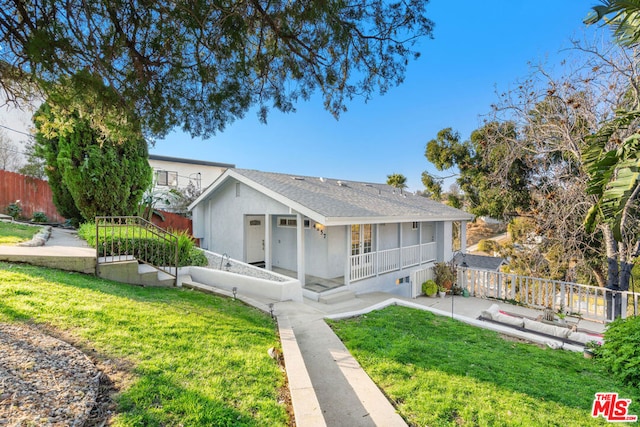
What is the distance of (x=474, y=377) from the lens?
4.20m

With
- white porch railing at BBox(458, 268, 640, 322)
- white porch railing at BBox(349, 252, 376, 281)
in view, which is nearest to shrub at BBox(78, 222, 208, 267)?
white porch railing at BBox(349, 252, 376, 281)

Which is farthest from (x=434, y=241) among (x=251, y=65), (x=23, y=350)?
(x=23, y=350)

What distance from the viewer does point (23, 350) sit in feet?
10.5

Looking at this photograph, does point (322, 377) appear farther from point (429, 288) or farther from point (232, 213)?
point (232, 213)

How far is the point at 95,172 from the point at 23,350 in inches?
413

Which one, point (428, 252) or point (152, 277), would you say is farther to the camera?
point (428, 252)

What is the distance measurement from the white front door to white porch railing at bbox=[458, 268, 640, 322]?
908 centimetres

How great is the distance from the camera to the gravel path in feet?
7.76

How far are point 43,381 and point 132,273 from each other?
5162mm

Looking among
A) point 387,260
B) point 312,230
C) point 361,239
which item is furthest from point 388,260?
point 312,230

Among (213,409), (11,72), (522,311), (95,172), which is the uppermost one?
(11,72)

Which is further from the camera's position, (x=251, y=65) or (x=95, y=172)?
(x=95, y=172)

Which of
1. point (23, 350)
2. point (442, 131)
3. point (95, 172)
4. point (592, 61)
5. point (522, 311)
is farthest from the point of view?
point (442, 131)

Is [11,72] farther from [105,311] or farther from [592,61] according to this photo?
[592,61]
